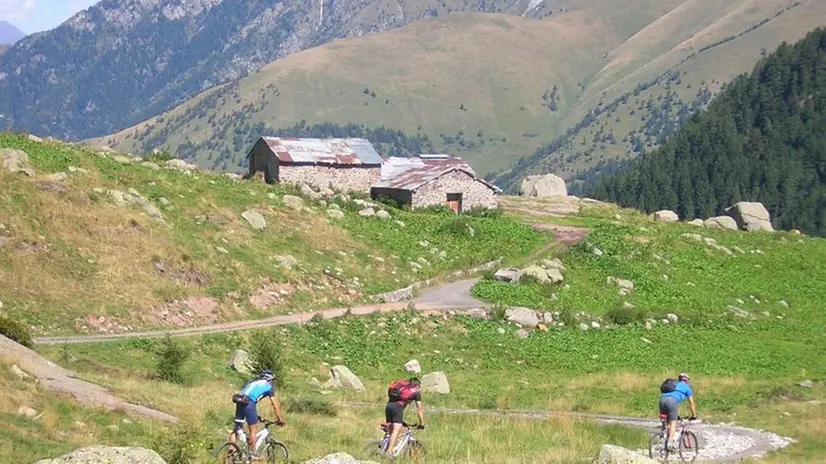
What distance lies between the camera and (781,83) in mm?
181625

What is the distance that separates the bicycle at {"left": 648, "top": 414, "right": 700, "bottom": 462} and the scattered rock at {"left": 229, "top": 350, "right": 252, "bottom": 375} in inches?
627

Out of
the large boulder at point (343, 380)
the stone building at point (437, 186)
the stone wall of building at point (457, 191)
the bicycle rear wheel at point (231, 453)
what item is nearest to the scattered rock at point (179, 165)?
the stone building at point (437, 186)

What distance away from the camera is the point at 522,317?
5034cm

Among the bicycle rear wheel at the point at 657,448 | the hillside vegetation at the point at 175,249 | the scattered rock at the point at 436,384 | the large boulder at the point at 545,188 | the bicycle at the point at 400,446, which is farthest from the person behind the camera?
the large boulder at the point at 545,188

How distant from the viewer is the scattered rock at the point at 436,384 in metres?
37.6

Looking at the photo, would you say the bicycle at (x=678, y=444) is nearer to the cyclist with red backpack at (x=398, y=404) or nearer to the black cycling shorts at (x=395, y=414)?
the cyclist with red backpack at (x=398, y=404)

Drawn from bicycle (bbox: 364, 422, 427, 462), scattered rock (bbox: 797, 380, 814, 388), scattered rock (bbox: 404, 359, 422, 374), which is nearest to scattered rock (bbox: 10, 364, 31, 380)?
bicycle (bbox: 364, 422, 427, 462)

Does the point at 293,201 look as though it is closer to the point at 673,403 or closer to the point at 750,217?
the point at 673,403

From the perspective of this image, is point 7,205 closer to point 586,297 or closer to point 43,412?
point 43,412

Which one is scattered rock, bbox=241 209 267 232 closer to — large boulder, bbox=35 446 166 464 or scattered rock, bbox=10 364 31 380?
scattered rock, bbox=10 364 31 380

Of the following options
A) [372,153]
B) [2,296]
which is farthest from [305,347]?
[372,153]

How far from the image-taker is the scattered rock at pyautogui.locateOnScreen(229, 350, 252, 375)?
37000mm

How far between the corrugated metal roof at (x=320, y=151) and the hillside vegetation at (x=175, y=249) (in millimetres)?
10522

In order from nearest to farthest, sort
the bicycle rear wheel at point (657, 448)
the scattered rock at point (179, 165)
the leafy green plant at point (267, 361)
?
the bicycle rear wheel at point (657, 448), the leafy green plant at point (267, 361), the scattered rock at point (179, 165)
